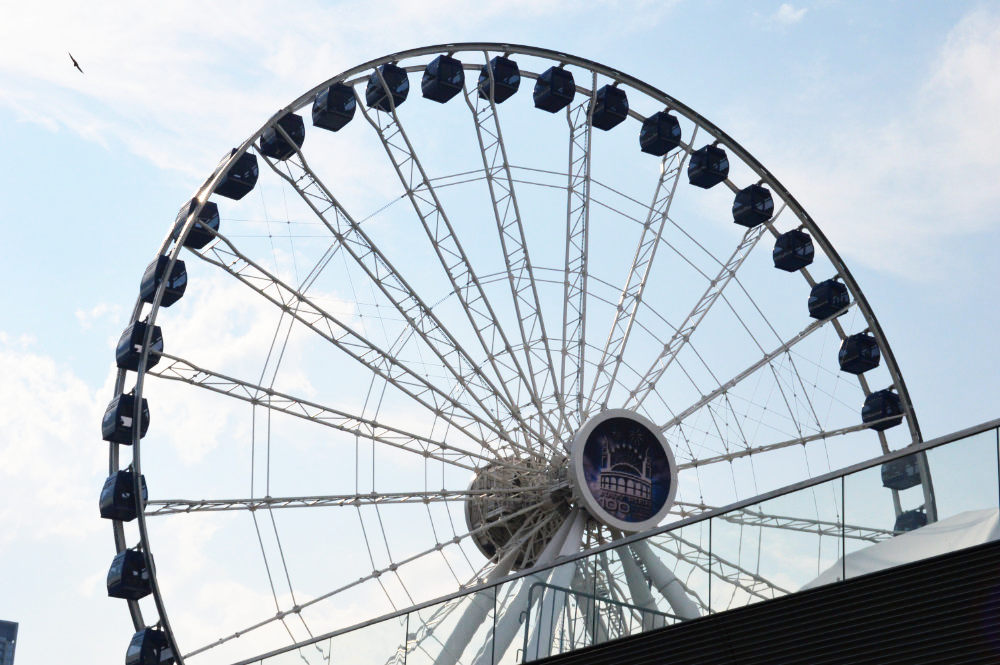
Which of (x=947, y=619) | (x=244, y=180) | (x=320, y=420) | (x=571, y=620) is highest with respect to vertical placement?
(x=244, y=180)

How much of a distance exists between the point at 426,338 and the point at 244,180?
5548 millimetres

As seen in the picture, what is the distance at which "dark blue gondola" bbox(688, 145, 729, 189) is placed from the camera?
35844mm

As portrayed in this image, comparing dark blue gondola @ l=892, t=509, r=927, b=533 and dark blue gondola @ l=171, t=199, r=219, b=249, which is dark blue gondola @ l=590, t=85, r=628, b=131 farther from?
dark blue gondola @ l=892, t=509, r=927, b=533

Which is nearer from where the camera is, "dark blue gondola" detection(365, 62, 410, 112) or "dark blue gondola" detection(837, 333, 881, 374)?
"dark blue gondola" detection(365, 62, 410, 112)

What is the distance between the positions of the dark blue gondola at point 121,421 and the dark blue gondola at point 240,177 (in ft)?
18.4

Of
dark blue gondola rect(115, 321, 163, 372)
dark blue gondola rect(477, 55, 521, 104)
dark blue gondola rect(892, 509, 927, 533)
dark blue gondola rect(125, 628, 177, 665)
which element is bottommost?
dark blue gondola rect(892, 509, 927, 533)

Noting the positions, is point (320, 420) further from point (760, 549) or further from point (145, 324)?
point (760, 549)

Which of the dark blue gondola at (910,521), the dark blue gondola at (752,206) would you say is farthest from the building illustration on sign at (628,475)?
the dark blue gondola at (910,521)

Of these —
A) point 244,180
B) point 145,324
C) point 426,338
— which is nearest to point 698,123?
point 426,338

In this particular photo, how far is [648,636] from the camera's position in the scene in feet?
53.3

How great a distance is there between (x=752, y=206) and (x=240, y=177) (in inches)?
535

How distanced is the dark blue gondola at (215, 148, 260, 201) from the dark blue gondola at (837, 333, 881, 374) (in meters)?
16.5

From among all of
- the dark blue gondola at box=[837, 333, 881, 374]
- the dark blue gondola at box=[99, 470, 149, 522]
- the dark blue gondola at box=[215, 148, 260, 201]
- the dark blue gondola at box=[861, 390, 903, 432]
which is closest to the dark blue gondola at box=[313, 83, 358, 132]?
the dark blue gondola at box=[215, 148, 260, 201]

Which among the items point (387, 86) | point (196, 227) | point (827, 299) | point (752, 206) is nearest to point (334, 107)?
point (387, 86)
